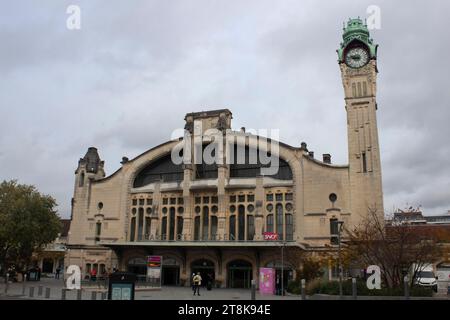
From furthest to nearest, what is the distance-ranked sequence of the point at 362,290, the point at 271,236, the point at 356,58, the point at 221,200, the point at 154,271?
the point at 221,200 → the point at 356,58 → the point at 271,236 → the point at 154,271 → the point at 362,290

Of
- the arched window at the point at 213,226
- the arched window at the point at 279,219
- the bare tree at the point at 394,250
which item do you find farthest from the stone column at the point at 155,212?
the bare tree at the point at 394,250

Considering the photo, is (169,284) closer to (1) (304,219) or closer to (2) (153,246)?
(2) (153,246)

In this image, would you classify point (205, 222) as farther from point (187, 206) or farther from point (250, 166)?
point (250, 166)

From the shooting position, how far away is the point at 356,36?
46.7 meters

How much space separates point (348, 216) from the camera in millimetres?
42375

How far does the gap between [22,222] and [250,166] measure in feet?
78.9

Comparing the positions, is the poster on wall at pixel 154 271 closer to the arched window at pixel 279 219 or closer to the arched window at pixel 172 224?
the arched window at pixel 172 224

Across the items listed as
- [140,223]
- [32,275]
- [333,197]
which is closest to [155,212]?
[140,223]

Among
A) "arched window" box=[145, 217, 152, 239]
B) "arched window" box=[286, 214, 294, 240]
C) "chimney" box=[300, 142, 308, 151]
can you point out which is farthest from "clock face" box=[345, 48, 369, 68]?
"arched window" box=[145, 217, 152, 239]

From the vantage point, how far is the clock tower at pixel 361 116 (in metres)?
42.1

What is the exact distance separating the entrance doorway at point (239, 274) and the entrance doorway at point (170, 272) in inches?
248
